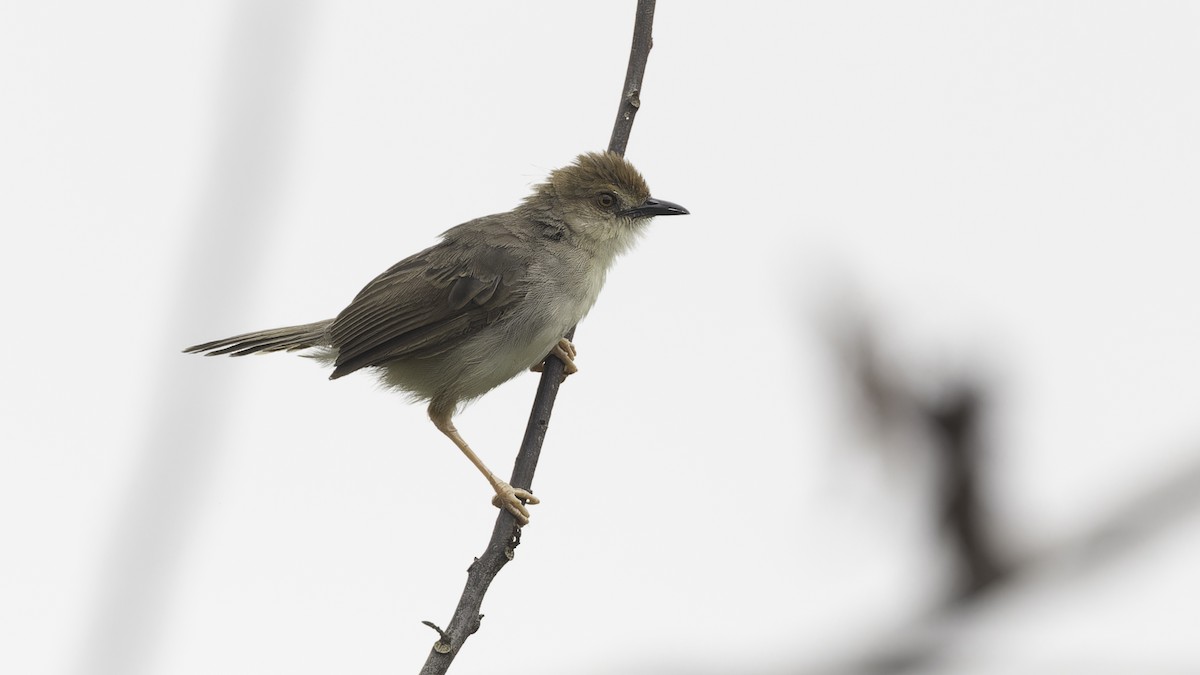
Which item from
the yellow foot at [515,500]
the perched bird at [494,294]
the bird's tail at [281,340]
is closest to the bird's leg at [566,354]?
the perched bird at [494,294]

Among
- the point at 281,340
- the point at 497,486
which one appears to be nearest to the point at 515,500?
the point at 497,486

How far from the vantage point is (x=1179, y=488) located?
3.52 ft

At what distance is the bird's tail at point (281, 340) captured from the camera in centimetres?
777

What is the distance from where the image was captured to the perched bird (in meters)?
7.01

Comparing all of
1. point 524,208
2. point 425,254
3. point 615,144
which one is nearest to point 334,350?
point 425,254

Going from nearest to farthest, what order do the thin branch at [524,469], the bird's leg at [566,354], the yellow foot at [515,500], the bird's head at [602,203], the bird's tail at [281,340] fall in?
the thin branch at [524,469], the yellow foot at [515,500], the bird's leg at [566,354], the bird's head at [602,203], the bird's tail at [281,340]

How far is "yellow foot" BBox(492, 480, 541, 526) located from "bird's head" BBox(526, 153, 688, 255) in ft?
5.28

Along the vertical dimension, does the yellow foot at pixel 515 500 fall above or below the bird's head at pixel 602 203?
below

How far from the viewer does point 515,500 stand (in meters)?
6.36

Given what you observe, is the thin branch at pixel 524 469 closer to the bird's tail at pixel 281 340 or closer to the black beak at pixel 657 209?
the black beak at pixel 657 209

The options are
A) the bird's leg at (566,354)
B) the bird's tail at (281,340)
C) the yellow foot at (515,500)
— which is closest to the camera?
the yellow foot at (515,500)

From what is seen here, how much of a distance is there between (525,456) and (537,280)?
5.52 feet

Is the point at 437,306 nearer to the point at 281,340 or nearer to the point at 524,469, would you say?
the point at 281,340

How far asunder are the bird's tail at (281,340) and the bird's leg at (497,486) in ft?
2.81
